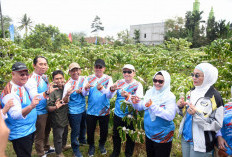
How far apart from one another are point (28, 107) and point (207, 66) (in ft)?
7.56

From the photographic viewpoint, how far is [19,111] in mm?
2010

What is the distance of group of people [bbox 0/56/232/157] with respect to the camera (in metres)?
1.83

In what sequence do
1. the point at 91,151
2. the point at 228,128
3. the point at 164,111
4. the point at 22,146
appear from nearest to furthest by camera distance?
the point at 228,128
the point at 164,111
the point at 22,146
the point at 91,151

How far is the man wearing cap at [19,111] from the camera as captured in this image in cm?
203

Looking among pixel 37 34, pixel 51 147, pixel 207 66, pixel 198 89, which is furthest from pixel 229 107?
pixel 37 34

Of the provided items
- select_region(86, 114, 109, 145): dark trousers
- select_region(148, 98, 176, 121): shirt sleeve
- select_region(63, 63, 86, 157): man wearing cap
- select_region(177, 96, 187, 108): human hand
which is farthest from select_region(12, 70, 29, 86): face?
select_region(177, 96, 187, 108): human hand

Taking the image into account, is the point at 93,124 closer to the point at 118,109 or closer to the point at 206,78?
the point at 118,109

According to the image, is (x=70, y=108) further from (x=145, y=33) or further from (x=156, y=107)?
(x=145, y=33)

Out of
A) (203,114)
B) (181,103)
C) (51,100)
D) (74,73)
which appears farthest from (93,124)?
(203,114)

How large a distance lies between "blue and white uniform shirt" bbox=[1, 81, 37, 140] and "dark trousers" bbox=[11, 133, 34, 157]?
0.07 metres

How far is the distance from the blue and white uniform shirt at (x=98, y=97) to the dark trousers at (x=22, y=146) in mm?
1087

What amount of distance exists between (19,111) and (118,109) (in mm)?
1540

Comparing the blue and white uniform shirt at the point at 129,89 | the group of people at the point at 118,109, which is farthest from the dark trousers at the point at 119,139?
the blue and white uniform shirt at the point at 129,89

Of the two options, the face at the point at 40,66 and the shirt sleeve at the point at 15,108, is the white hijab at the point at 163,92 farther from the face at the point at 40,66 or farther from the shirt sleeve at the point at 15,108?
the face at the point at 40,66
